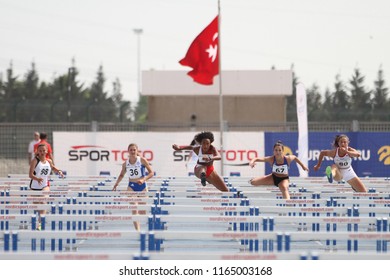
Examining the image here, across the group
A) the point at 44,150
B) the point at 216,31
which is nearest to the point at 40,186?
the point at 44,150

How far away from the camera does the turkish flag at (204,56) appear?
82.5ft

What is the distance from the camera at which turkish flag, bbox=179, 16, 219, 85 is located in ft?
82.5

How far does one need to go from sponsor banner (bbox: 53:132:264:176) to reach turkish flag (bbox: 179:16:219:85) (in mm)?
2261

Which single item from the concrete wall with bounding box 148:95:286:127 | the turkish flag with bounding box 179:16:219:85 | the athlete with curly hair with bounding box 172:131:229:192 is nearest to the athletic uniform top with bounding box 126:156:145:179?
the athlete with curly hair with bounding box 172:131:229:192

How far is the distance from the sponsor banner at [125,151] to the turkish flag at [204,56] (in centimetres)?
226

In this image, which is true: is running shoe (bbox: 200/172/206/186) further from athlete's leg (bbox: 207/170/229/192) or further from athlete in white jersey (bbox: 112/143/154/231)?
athlete in white jersey (bbox: 112/143/154/231)

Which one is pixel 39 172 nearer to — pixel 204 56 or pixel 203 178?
pixel 203 178

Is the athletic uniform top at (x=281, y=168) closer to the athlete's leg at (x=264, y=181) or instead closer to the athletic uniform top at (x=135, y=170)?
the athlete's leg at (x=264, y=181)

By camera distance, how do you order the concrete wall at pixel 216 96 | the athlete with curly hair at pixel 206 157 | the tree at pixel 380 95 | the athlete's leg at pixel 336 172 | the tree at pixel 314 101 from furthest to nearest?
the tree at pixel 380 95 < the tree at pixel 314 101 < the concrete wall at pixel 216 96 < the athlete's leg at pixel 336 172 < the athlete with curly hair at pixel 206 157

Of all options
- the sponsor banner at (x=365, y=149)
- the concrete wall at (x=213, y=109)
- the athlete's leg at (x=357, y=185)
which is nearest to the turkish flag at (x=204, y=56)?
the sponsor banner at (x=365, y=149)

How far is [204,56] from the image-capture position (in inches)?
996

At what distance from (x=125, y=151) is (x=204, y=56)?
407 cm

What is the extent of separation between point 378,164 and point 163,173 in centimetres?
684
